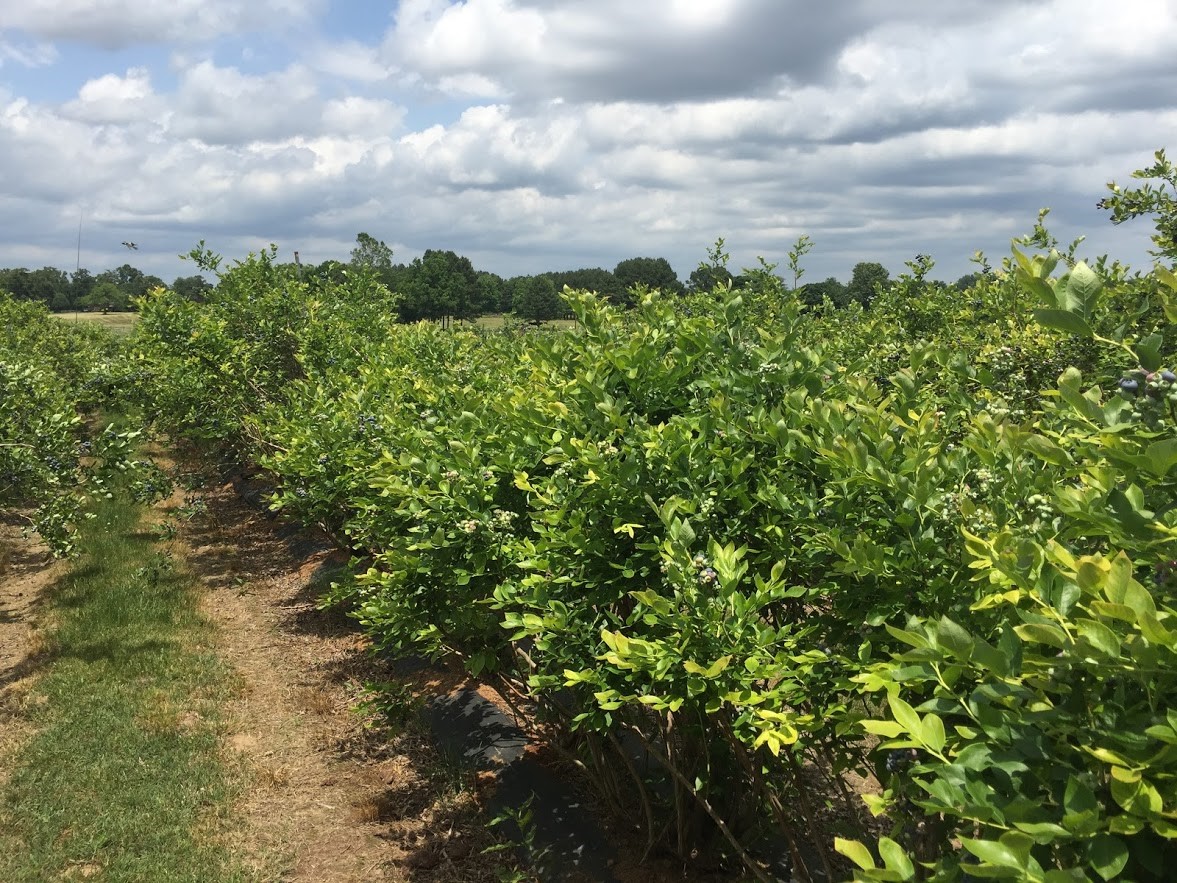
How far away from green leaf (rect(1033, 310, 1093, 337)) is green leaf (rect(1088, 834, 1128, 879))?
0.87 metres

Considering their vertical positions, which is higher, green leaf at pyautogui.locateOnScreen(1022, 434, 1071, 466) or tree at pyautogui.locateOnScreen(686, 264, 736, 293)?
tree at pyautogui.locateOnScreen(686, 264, 736, 293)

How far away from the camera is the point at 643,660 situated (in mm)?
2342

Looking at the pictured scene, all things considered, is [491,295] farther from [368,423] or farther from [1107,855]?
[1107,855]

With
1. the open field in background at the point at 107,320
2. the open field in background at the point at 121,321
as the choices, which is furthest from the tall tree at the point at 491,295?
the open field in background at the point at 107,320

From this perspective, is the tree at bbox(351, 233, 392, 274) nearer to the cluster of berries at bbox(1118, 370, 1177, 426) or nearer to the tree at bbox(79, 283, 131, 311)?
the tree at bbox(79, 283, 131, 311)

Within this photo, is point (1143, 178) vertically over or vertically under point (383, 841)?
over

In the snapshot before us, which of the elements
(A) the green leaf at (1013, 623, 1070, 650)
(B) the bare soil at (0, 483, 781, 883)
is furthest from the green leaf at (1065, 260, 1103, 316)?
(B) the bare soil at (0, 483, 781, 883)

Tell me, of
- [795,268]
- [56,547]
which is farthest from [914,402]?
[56,547]

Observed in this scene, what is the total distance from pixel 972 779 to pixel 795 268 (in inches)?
321

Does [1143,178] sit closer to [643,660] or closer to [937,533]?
[937,533]

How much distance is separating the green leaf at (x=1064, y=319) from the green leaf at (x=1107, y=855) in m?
0.87

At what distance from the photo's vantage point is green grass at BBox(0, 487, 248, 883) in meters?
4.71

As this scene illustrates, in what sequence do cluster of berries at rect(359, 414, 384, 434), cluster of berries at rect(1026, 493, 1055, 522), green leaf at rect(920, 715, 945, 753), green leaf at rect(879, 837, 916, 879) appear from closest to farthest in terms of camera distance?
green leaf at rect(879, 837, 916, 879) → green leaf at rect(920, 715, 945, 753) → cluster of berries at rect(1026, 493, 1055, 522) → cluster of berries at rect(359, 414, 384, 434)

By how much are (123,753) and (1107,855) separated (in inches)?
253
